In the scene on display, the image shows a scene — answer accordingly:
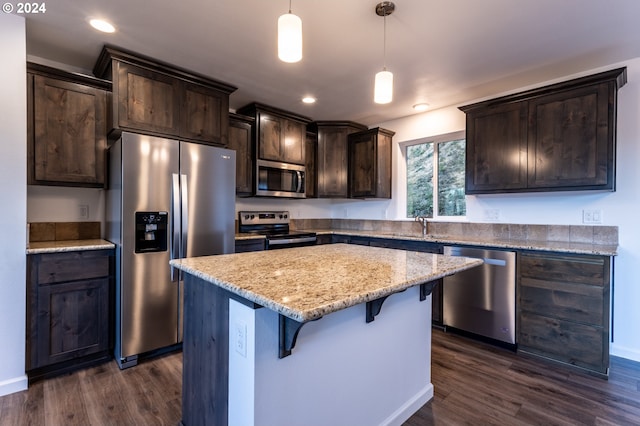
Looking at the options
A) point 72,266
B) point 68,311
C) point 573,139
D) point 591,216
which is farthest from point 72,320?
point 591,216

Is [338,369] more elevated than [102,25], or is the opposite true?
[102,25]

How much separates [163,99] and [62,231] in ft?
4.76

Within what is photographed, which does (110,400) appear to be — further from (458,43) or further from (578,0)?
(578,0)

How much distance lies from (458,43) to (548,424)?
257 centimetres

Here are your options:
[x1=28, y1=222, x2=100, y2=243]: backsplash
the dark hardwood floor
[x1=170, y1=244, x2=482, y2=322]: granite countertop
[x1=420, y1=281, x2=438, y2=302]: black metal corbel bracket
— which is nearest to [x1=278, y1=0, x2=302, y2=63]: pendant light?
[x1=170, y1=244, x2=482, y2=322]: granite countertop

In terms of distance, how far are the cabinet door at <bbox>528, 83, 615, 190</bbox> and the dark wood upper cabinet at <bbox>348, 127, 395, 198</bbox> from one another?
5.77 ft

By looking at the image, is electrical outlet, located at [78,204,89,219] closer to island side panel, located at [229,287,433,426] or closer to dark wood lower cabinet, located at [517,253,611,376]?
island side panel, located at [229,287,433,426]

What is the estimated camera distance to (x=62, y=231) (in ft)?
8.91

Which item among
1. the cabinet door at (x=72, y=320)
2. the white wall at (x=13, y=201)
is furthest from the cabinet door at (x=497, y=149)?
the white wall at (x=13, y=201)

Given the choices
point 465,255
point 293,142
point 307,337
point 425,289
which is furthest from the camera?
point 293,142

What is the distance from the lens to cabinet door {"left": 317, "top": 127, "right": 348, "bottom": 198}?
4398mm

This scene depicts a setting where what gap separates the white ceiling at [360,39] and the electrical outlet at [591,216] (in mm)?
1264

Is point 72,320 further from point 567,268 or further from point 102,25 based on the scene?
point 567,268

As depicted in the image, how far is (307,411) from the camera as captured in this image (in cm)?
130
